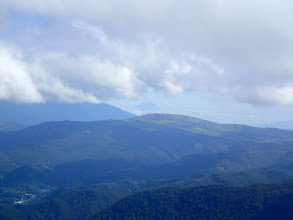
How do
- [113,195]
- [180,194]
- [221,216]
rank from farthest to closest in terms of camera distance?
1. [113,195]
2. [180,194]
3. [221,216]

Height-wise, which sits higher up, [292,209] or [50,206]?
[292,209]


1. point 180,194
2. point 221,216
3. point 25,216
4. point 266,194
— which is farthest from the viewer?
point 25,216

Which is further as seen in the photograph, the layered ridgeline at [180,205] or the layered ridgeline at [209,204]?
the layered ridgeline at [180,205]

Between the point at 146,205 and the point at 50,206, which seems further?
the point at 50,206

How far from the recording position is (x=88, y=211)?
162375mm

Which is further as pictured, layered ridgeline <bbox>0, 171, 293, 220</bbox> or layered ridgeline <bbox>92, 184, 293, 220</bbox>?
layered ridgeline <bbox>0, 171, 293, 220</bbox>

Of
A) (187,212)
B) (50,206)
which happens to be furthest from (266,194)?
(50,206)

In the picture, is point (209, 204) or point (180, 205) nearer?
point (209, 204)

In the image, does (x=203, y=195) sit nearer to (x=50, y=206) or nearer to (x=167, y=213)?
(x=167, y=213)

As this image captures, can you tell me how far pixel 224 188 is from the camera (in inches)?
5226

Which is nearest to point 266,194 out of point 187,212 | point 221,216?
point 221,216

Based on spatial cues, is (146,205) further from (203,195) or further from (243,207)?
(243,207)

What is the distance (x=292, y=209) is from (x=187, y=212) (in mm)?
37809

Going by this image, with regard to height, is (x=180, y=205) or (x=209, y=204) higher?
(x=209, y=204)
